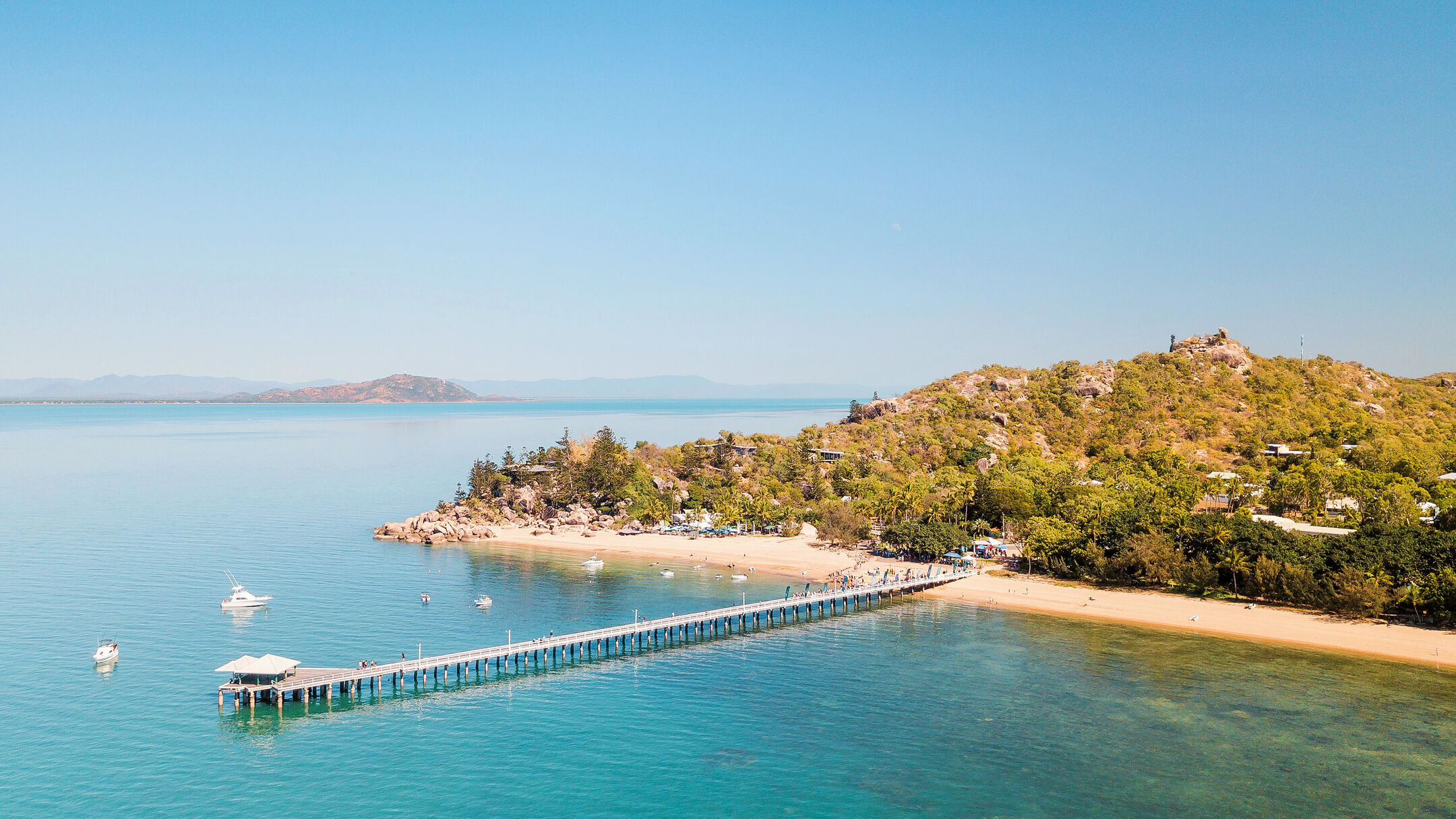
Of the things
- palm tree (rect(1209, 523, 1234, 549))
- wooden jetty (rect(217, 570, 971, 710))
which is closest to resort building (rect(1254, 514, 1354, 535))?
palm tree (rect(1209, 523, 1234, 549))

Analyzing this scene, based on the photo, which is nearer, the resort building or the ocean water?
the ocean water

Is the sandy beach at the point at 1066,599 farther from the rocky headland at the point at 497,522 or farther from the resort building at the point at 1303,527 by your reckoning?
the resort building at the point at 1303,527

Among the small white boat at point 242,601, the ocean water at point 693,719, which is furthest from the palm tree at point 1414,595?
the small white boat at point 242,601

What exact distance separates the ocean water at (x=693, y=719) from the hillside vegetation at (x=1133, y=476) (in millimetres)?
13267

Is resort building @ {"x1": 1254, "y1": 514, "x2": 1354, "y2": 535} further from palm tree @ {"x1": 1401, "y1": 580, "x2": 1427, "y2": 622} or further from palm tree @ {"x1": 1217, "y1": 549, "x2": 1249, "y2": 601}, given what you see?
palm tree @ {"x1": 1401, "y1": 580, "x2": 1427, "y2": 622}

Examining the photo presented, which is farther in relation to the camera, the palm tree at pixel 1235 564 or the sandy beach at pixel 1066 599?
the palm tree at pixel 1235 564

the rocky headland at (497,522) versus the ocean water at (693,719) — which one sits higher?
the rocky headland at (497,522)

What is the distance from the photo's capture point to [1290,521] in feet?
308

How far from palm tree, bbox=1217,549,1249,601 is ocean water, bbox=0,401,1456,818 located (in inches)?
455

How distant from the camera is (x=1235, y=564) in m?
76.2

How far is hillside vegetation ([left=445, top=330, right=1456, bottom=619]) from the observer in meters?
76.2

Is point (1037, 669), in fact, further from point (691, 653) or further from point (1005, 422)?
point (1005, 422)

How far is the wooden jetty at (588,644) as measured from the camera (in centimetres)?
5309

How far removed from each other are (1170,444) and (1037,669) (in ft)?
361
